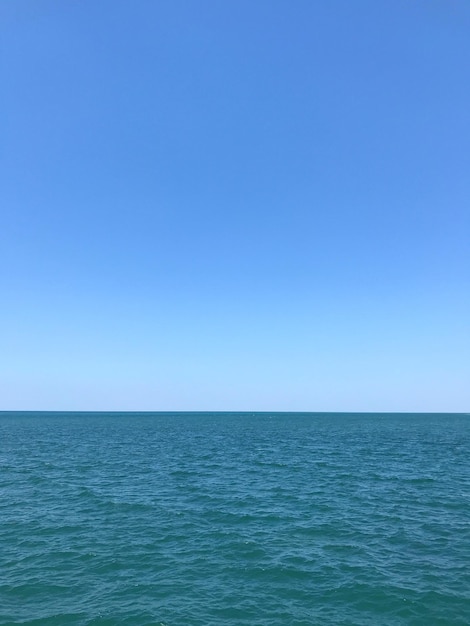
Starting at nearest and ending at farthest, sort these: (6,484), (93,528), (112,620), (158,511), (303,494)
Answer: (112,620)
(93,528)
(158,511)
(303,494)
(6,484)

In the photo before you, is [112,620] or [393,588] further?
[393,588]

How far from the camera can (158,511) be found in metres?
32.0

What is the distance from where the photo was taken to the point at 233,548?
2453cm

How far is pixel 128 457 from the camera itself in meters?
63.1

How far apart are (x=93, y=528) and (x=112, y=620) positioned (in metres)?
12.3

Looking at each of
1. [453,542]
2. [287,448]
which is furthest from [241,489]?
[287,448]

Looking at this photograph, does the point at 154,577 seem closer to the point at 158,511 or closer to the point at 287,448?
the point at 158,511

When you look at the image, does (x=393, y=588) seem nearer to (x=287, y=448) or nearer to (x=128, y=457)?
(x=128, y=457)

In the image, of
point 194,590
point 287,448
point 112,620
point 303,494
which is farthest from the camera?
point 287,448

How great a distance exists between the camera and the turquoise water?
58.1ft

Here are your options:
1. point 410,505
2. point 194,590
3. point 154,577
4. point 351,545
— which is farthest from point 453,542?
point 154,577

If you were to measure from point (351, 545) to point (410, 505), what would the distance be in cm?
1192

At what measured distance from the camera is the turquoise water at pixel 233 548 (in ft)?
58.1

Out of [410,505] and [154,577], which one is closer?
A: [154,577]
